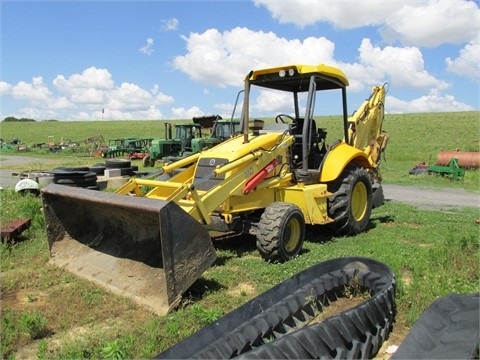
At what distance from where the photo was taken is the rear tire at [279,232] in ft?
18.9

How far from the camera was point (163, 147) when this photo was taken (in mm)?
26141

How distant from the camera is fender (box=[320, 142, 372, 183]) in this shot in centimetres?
725

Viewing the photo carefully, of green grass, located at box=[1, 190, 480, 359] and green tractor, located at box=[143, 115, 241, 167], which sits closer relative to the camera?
green grass, located at box=[1, 190, 480, 359]

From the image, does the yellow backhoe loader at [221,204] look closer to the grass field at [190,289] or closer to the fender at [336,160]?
the fender at [336,160]

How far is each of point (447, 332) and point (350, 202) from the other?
3831mm

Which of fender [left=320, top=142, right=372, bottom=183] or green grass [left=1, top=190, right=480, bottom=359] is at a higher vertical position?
fender [left=320, top=142, right=372, bottom=183]

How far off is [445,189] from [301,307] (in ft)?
40.7

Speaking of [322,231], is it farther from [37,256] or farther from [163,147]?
[163,147]

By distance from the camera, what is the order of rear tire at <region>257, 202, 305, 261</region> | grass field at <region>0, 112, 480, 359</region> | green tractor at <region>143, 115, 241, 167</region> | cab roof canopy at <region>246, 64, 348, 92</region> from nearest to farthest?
grass field at <region>0, 112, 480, 359</region>
rear tire at <region>257, 202, 305, 261</region>
cab roof canopy at <region>246, 64, 348, 92</region>
green tractor at <region>143, 115, 241, 167</region>

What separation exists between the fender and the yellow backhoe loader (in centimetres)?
2

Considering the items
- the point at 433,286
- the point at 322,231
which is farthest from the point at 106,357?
the point at 322,231

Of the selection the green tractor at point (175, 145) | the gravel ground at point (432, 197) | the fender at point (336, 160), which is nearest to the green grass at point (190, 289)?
the fender at point (336, 160)

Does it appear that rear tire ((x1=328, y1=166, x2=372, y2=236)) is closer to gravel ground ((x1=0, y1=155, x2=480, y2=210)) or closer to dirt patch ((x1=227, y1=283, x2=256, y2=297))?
dirt patch ((x1=227, y1=283, x2=256, y2=297))

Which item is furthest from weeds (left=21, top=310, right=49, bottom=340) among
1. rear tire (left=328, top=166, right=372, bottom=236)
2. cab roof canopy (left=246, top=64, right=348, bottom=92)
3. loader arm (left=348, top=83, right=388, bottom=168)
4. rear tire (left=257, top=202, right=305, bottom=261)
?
loader arm (left=348, top=83, right=388, bottom=168)
